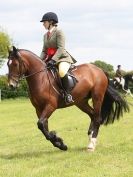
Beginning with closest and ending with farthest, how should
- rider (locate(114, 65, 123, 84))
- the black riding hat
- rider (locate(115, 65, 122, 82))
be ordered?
1. the black riding hat
2. rider (locate(114, 65, 123, 84))
3. rider (locate(115, 65, 122, 82))

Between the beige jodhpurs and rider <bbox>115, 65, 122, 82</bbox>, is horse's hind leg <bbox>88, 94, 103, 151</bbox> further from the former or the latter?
rider <bbox>115, 65, 122, 82</bbox>

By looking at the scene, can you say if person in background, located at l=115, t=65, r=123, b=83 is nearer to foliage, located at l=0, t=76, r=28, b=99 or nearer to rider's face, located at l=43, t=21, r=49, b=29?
foliage, located at l=0, t=76, r=28, b=99

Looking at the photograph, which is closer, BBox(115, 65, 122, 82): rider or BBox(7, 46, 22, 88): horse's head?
BBox(7, 46, 22, 88): horse's head

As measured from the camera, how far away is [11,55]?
10680 mm

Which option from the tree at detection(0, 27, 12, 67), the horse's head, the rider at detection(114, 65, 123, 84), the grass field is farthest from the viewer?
the tree at detection(0, 27, 12, 67)

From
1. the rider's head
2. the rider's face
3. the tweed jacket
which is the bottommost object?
the tweed jacket

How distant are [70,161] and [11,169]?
1294 mm

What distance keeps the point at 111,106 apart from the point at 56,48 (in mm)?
2474

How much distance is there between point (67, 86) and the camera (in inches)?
450

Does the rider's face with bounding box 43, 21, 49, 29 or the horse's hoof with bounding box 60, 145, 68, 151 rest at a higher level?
the rider's face with bounding box 43, 21, 49, 29

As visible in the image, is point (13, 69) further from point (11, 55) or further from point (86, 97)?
point (86, 97)

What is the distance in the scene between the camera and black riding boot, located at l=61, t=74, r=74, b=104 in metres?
11.4

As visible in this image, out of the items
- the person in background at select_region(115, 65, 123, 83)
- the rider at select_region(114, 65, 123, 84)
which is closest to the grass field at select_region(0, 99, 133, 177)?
the rider at select_region(114, 65, 123, 84)

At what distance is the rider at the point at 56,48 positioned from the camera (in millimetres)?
11320
